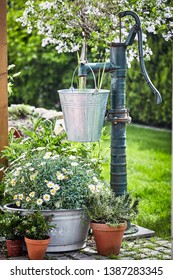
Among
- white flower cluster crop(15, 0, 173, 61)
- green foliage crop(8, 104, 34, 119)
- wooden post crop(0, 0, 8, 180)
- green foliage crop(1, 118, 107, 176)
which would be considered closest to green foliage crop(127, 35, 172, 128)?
green foliage crop(8, 104, 34, 119)

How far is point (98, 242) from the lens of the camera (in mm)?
4156

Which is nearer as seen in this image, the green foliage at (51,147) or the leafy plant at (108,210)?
the leafy plant at (108,210)

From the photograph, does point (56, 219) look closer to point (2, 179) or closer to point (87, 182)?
point (87, 182)

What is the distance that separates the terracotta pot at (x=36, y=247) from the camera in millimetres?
3971

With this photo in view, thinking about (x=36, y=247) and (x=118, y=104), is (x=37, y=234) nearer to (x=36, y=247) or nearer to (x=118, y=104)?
(x=36, y=247)

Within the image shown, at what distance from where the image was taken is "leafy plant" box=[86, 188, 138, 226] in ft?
13.5

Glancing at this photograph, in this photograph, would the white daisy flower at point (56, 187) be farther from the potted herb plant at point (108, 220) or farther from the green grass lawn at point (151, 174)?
the green grass lawn at point (151, 174)

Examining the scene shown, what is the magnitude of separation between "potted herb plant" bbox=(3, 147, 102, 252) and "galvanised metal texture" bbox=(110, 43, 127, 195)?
26 centimetres

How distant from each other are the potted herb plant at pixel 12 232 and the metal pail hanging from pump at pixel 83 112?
23.8 inches

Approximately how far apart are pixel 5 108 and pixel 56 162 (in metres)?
0.66

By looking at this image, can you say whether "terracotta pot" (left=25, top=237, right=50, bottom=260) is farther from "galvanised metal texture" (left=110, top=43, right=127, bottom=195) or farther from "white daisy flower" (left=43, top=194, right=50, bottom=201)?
"galvanised metal texture" (left=110, top=43, right=127, bottom=195)

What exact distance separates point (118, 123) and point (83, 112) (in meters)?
0.51

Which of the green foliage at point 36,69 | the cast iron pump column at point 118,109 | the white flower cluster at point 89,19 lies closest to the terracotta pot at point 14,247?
the cast iron pump column at point 118,109
